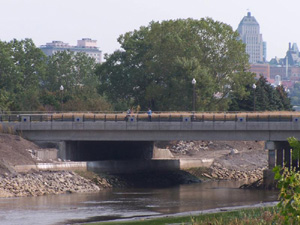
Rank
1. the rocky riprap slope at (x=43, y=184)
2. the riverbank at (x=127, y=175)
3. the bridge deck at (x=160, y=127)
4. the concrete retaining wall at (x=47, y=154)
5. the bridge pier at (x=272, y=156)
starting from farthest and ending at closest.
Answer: the bridge deck at (x=160, y=127)
the concrete retaining wall at (x=47, y=154)
the bridge pier at (x=272, y=156)
the riverbank at (x=127, y=175)
the rocky riprap slope at (x=43, y=184)

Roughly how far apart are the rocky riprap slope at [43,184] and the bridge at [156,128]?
7.34 metres

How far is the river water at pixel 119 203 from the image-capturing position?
44.6m

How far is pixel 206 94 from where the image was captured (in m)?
106

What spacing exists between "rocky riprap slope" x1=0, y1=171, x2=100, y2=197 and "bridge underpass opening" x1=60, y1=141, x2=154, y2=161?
7.52m

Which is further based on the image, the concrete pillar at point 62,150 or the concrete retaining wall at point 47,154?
the concrete pillar at point 62,150

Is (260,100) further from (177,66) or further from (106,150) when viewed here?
(106,150)

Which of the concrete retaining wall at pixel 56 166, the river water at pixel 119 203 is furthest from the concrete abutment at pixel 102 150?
the river water at pixel 119 203

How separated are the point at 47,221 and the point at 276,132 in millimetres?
30262

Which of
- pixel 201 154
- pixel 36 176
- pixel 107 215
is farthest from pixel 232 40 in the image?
pixel 107 215

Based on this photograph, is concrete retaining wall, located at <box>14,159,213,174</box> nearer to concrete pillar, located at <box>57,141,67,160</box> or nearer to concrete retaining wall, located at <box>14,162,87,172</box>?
concrete retaining wall, located at <box>14,162,87,172</box>

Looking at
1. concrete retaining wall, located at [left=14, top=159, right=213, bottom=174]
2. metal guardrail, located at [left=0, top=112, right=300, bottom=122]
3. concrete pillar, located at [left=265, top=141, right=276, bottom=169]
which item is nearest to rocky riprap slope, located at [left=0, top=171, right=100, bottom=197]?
concrete retaining wall, located at [left=14, top=159, right=213, bottom=174]

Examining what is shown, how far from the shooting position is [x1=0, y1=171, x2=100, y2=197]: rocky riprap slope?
57312 millimetres

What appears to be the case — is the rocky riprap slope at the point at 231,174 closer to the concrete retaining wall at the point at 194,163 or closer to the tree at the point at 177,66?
the concrete retaining wall at the point at 194,163

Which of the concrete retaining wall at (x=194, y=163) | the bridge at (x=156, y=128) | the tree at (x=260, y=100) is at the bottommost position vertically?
the concrete retaining wall at (x=194, y=163)
